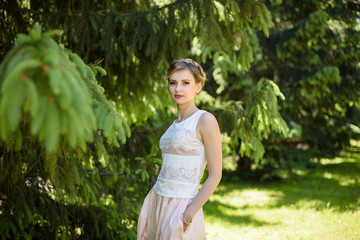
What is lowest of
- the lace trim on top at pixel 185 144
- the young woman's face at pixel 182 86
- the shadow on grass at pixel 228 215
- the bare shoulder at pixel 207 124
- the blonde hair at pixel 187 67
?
the shadow on grass at pixel 228 215

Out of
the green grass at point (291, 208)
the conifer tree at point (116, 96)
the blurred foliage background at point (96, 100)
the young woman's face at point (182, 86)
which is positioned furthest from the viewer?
the green grass at point (291, 208)

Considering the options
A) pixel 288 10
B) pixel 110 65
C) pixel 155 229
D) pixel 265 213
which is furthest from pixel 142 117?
pixel 288 10

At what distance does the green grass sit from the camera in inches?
187

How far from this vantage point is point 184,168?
2.21 meters

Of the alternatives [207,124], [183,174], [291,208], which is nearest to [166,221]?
[183,174]

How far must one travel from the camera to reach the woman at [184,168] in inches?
83.0

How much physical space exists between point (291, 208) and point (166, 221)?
483cm

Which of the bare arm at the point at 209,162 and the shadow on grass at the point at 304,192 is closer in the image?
the bare arm at the point at 209,162

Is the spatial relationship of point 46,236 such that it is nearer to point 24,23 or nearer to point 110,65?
point 110,65

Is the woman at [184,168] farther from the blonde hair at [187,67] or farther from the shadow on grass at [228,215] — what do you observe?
the shadow on grass at [228,215]

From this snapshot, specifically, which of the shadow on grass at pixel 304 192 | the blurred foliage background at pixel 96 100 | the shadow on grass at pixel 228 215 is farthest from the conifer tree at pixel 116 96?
the shadow on grass at pixel 304 192

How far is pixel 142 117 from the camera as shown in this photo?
452 centimetres

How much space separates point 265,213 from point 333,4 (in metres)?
5.34

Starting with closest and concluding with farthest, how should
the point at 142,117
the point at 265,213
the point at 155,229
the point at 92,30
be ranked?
the point at 155,229
the point at 92,30
the point at 142,117
the point at 265,213
